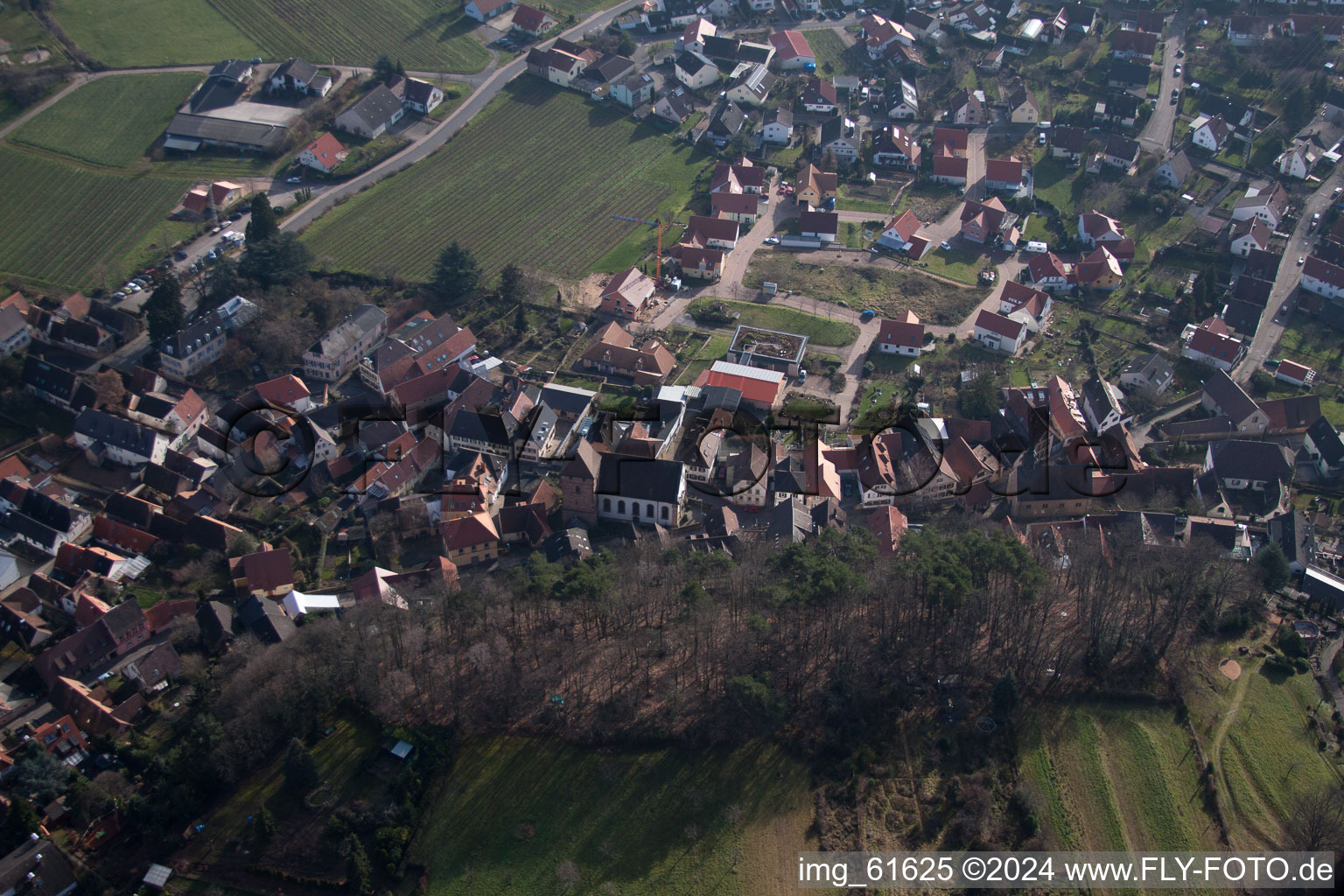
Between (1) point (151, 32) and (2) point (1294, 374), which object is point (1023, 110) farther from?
(1) point (151, 32)

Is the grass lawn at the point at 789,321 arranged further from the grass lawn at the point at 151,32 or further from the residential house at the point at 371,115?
the grass lawn at the point at 151,32

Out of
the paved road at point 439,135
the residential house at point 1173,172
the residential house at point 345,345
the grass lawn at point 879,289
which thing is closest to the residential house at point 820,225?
the grass lawn at point 879,289

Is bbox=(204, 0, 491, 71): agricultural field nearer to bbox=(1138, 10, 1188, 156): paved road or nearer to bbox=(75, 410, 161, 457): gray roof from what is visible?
bbox=(75, 410, 161, 457): gray roof

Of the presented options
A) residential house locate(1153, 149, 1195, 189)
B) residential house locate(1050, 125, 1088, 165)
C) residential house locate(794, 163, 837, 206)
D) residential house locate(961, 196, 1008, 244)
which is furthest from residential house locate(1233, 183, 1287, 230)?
residential house locate(794, 163, 837, 206)

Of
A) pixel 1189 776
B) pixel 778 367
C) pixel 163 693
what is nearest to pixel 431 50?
pixel 778 367

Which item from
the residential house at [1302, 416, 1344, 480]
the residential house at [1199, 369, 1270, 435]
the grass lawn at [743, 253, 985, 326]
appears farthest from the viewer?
the grass lawn at [743, 253, 985, 326]
